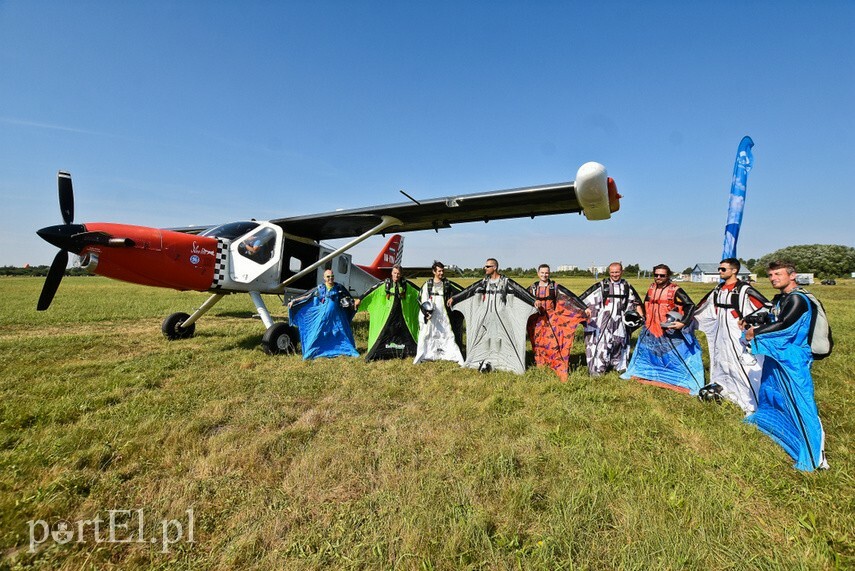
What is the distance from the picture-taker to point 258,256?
7641 mm

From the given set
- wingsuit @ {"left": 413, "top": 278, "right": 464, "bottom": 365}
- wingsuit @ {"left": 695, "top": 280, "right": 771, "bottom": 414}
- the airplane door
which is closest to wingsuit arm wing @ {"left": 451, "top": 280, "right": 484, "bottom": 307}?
wingsuit @ {"left": 413, "top": 278, "right": 464, "bottom": 365}

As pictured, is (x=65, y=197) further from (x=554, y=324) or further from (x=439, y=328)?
(x=554, y=324)

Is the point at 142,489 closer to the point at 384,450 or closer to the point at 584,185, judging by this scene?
the point at 384,450

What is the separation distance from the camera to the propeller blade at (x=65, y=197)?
21.4 feet

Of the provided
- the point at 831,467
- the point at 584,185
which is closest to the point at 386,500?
the point at 831,467

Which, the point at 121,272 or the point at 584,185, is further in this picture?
the point at 121,272

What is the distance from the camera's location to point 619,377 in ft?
17.9

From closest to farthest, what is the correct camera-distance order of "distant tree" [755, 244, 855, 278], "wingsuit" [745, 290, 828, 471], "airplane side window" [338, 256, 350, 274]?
"wingsuit" [745, 290, 828, 471]
"airplane side window" [338, 256, 350, 274]
"distant tree" [755, 244, 855, 278]

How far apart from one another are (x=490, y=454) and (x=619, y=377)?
3.52 metres

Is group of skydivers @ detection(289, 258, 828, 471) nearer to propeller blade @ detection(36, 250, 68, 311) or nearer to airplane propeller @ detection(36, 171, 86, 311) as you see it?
airplane propeller @ detection(36, 171, 86, 311)

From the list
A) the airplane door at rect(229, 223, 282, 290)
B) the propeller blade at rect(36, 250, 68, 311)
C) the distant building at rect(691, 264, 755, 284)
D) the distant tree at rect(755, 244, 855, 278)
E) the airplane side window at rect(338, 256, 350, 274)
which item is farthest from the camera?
the distant tree at rect(755, 244, 855, 278)

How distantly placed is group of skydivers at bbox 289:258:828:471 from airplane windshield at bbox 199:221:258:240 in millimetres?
2181

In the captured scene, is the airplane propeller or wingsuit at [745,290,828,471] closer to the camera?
wingsuit at [745,290,828,471]

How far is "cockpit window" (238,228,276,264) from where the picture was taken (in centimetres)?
749
